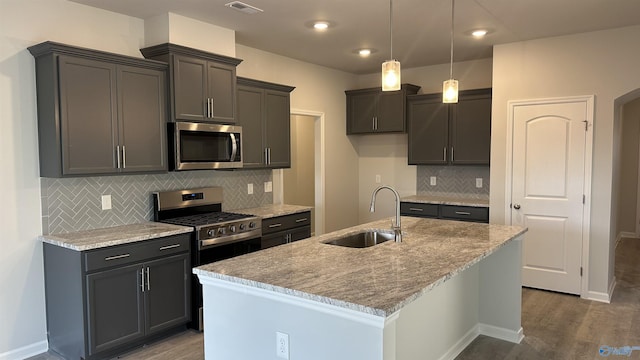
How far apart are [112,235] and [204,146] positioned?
3.64 feet

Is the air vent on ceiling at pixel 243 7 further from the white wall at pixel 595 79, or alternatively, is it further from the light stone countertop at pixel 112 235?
the white wall at pixel 595 79

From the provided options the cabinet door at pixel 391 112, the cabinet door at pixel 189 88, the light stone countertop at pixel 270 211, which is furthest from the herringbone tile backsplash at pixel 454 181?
the cabinet door at pixel 189 88

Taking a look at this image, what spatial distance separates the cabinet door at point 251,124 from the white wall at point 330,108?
59 cm

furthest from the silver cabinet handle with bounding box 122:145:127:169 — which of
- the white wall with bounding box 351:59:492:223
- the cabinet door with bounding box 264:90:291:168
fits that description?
the white wall with bounding box 351:59:492:223

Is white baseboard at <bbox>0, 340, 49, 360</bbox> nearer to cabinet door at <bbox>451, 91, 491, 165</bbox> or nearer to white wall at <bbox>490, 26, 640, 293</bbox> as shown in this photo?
cabinet door at <bbox>451, 91, 491, 165</bbox>

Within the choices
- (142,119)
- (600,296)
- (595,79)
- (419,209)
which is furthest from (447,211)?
(142,119)

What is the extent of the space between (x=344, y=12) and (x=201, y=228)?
6.99 feet

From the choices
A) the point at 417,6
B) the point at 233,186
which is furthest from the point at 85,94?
the point at 417,6

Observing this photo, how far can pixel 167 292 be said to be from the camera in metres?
3.51

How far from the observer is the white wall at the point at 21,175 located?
3.16 m

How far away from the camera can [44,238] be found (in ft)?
10.7

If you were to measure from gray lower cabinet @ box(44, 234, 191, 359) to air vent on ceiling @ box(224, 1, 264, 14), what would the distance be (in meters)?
1.85

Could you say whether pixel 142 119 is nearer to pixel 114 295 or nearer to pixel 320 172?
pixel 114 295

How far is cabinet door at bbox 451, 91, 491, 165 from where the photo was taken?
5.32 meters
